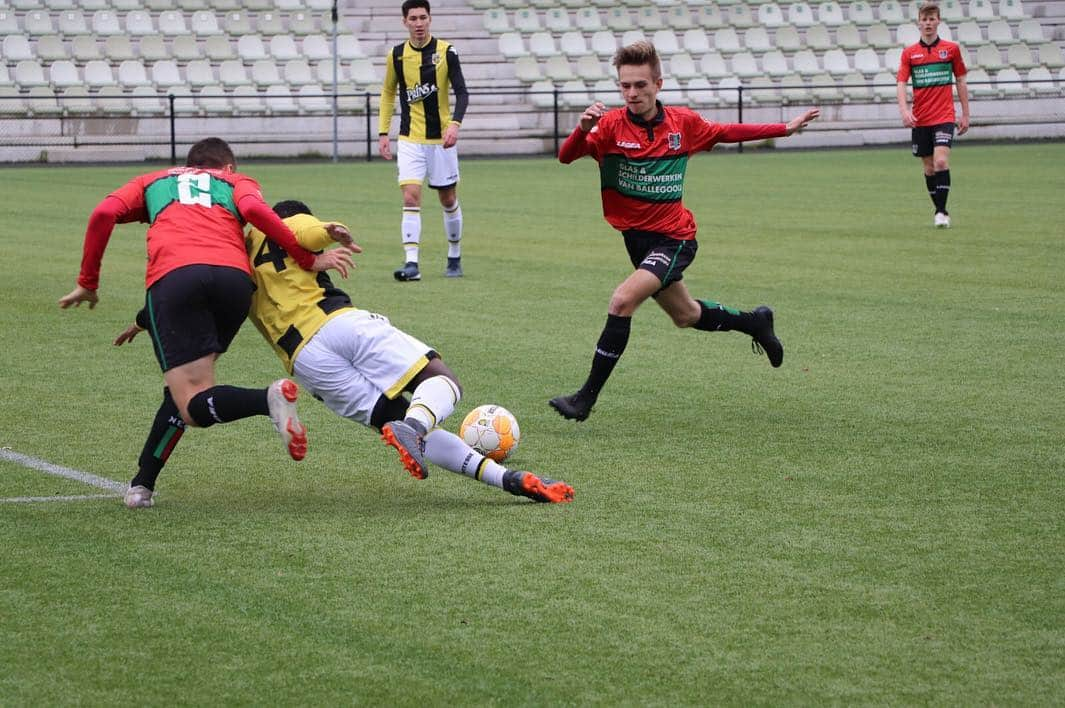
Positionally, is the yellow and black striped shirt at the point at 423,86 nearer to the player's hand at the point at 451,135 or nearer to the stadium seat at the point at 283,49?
the player's hand at the point at 451,135

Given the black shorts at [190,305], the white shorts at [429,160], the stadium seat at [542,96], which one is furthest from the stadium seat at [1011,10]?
the black shorts at [190,305]

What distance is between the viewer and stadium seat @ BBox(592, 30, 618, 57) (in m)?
33.3

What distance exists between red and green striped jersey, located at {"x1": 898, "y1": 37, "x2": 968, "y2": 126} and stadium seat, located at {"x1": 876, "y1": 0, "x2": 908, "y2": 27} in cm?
1957

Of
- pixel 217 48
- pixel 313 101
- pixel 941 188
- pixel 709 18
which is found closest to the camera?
pixel 941 188

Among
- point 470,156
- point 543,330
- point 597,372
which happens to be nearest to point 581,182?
point 470,156

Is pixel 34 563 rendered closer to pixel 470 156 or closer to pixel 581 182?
pixel 581 182

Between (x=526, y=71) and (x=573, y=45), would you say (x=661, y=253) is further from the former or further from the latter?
(x=573, y=45)

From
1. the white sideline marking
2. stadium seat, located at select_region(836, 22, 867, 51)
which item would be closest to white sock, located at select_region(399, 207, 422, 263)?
the white sideline marking

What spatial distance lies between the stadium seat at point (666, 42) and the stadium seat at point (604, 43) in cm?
91

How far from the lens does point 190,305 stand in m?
5.53

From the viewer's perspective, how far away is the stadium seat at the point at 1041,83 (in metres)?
33.3

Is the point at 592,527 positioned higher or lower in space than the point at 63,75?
higher

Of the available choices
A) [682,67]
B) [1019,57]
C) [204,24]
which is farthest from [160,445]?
[1019,57]

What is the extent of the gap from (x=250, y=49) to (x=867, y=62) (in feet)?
44.6
